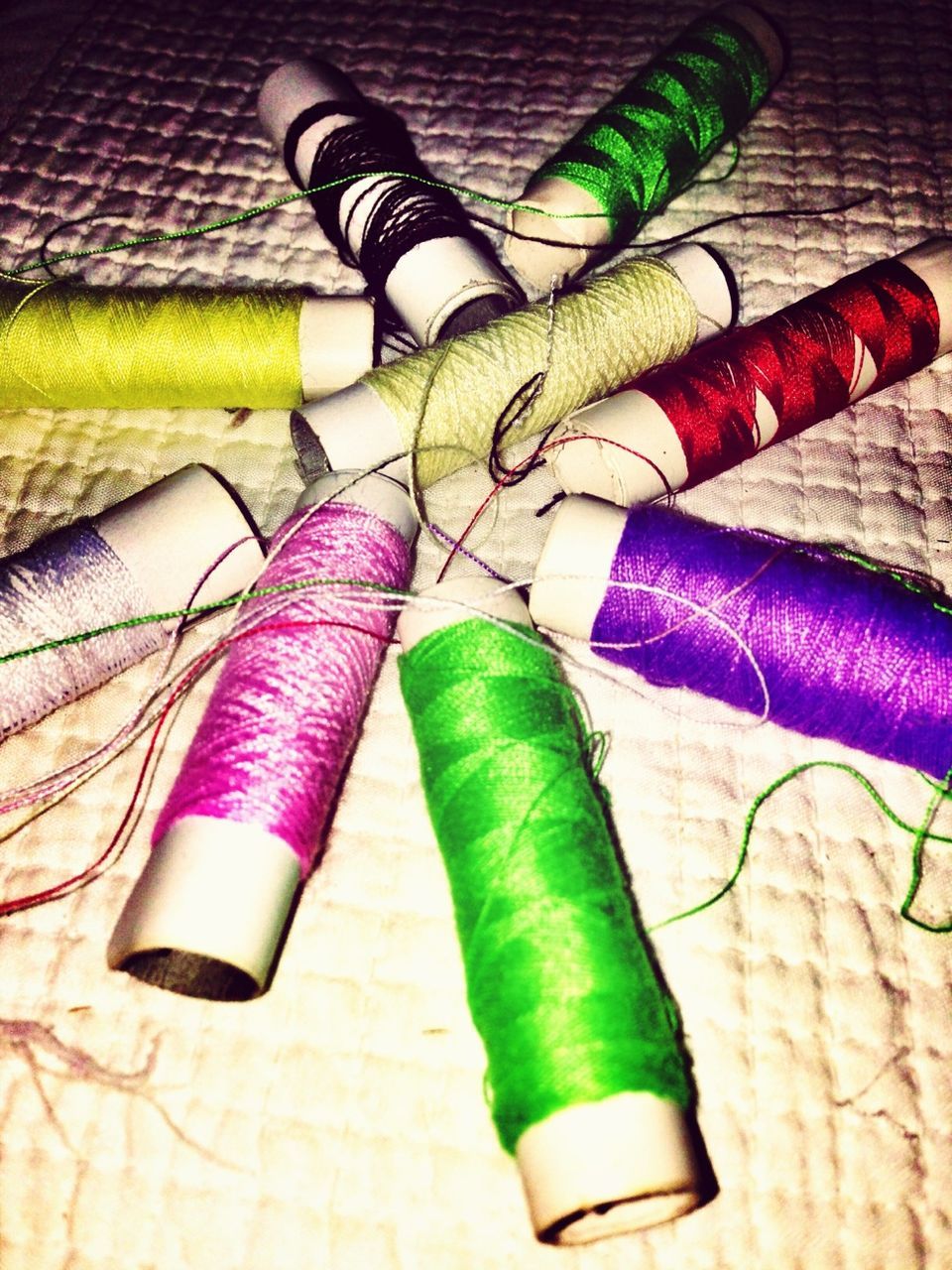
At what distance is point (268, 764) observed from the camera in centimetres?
82

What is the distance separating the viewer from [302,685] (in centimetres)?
86

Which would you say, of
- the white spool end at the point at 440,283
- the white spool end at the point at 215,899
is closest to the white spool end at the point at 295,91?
the white spool end at the point at 440,283

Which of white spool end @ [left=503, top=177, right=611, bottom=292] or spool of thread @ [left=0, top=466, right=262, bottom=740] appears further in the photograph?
white spool end @ [left=503, top=177, right=611, bottom=292]

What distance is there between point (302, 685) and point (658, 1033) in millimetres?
449

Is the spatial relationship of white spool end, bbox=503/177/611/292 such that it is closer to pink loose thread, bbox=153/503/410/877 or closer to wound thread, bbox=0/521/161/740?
pink loose thread, bbox=153/503/410/877

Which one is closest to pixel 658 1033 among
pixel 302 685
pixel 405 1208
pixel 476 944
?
pixel 476 944

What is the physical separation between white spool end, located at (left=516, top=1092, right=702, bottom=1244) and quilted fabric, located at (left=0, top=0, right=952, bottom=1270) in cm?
11

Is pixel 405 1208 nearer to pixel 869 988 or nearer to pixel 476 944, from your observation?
pixel 476 944

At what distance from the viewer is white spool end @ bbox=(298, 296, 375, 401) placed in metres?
1.06

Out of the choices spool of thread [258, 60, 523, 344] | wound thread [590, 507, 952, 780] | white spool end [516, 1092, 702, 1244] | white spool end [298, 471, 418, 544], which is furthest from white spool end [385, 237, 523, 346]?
white spool end [516, 1092, 702, 1244]

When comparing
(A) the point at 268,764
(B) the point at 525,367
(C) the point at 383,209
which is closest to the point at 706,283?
(B) the point at 525,367

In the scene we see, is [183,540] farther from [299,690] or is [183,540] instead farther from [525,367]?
[525,367]

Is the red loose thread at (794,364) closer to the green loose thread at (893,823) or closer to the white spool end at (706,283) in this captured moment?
the white spool end at (706,283)

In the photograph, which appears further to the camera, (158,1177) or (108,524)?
(108,524)
